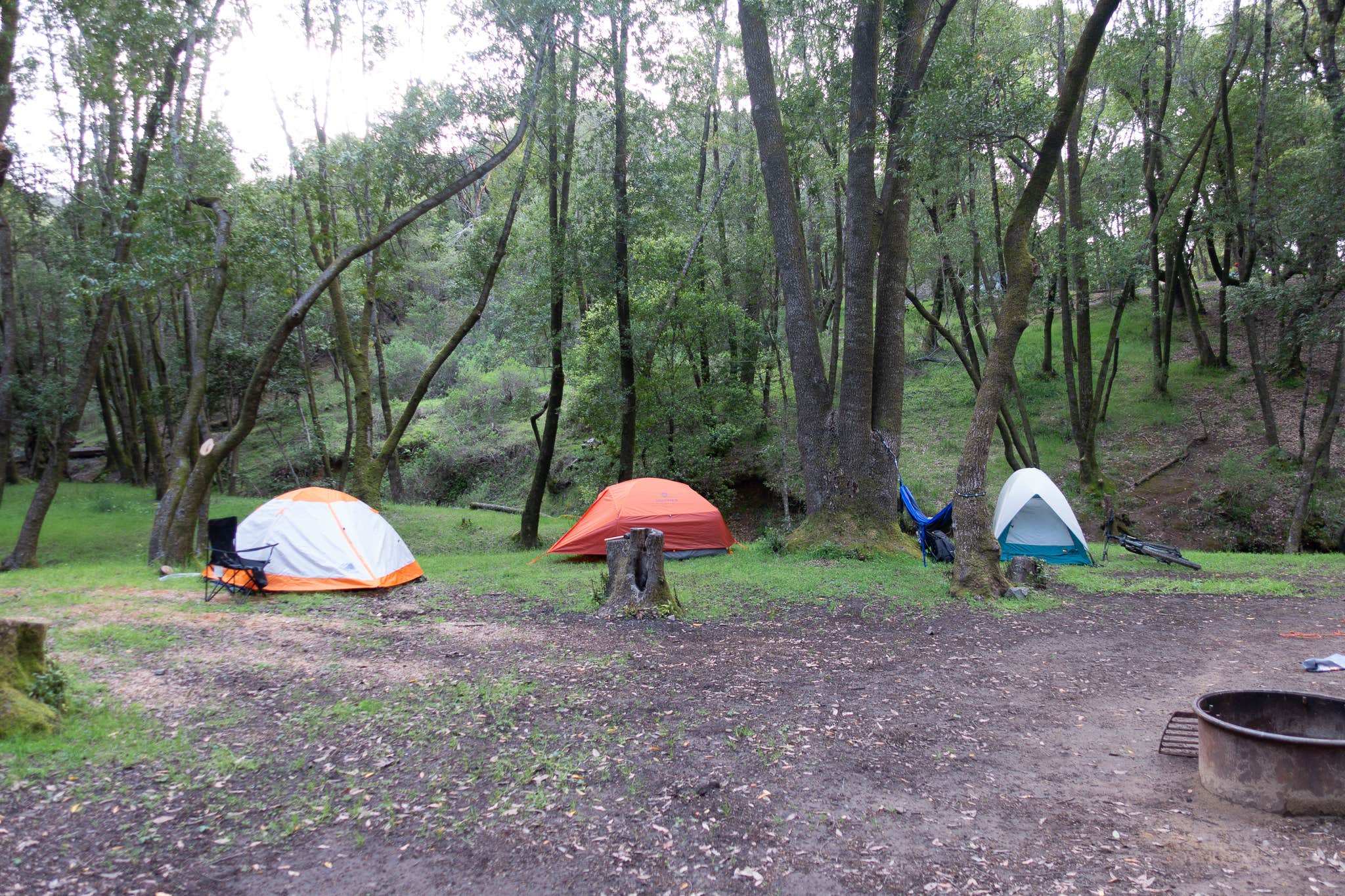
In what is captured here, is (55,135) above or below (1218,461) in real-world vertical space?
above

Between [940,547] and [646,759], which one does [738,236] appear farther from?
[646,759]

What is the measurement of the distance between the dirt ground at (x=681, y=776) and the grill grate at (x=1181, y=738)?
74 mm

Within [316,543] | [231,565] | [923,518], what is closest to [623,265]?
[923,518]

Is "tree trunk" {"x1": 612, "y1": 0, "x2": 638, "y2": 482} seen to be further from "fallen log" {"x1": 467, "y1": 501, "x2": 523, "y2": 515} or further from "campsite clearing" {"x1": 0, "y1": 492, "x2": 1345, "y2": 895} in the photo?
"campsite clearing" {"x1": 0, "y1": 492, "x2": 1345, "y2": 895}

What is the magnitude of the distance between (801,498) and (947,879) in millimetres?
16291

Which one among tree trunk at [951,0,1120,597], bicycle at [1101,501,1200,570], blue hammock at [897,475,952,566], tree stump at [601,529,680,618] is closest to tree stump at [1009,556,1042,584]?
tree trunk at [951,0,1120,597]

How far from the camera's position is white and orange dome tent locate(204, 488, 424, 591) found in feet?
31.8

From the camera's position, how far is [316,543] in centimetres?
991

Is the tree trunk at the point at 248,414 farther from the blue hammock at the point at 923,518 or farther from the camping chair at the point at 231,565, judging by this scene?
the blue hammock at the point at 923,518

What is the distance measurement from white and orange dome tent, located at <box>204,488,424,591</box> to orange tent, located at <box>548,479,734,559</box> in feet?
12.3

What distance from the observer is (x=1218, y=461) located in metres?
16.9

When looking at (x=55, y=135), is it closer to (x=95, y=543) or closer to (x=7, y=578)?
(x=95, y=543)

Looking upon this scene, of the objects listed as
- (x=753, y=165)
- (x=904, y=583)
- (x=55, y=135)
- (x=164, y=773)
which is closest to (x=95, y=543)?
(x=55, y=135)

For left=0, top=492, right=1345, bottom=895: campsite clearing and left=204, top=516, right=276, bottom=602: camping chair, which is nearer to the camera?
left=0, top=492, right=1345, bottom=895: campsite clearing
